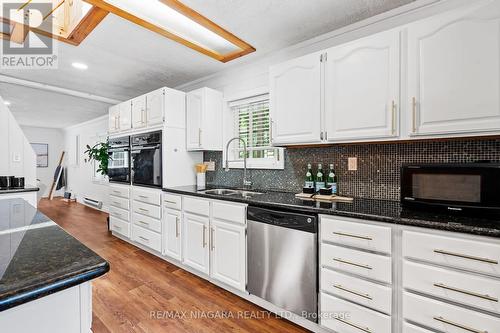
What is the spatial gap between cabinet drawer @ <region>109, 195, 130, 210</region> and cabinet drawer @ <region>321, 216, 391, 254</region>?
302cm

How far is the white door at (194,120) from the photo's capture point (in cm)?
305

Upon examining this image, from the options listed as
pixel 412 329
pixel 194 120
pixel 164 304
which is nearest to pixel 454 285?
pixel 412 329

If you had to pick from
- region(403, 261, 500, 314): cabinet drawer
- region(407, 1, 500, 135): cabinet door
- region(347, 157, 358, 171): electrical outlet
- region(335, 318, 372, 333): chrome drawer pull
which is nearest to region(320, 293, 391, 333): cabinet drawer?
region(335, 318, 372, 333): chrome drawer pull

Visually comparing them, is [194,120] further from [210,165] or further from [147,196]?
[147,196]

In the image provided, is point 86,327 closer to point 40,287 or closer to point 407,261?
point 40,287

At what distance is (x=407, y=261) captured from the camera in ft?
4.39

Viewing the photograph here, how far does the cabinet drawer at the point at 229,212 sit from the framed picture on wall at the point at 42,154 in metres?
8.98

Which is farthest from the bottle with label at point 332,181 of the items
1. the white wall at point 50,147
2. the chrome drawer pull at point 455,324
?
the white wall at point 50,147

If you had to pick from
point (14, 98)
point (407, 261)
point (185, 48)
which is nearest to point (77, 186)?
point (14, 98)

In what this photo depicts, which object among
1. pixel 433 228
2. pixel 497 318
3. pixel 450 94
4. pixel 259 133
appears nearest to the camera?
pixel 497 318

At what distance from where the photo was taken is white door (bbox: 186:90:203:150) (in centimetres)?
305

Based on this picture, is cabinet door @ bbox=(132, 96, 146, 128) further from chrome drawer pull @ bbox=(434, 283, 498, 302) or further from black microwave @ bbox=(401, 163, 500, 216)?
chrome drawer pull @ bbox=(434, 283, 498, 302)

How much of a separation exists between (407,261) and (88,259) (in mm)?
1503

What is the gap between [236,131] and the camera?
124 inches
